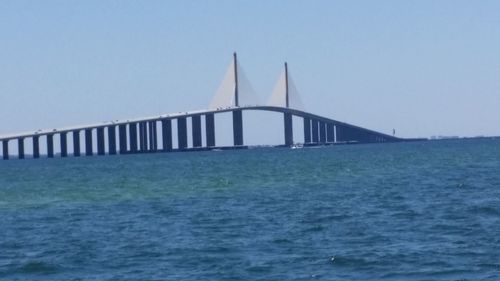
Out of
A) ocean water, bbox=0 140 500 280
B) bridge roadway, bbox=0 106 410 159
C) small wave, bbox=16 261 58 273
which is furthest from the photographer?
bridge roadway, bbox=0 106 410 159

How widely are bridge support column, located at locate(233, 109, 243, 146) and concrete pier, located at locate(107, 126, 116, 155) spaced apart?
36.5ft

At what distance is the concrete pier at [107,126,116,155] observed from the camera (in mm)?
108500

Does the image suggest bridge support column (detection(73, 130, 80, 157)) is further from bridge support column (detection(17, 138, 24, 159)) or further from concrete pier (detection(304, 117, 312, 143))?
concrete pier (detection(304, 117, 312, 143))

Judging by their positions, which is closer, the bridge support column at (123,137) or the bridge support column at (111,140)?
the bridge support column at (111,140)

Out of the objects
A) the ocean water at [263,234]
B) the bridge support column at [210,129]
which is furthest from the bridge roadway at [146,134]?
the ocean water at [263,234]

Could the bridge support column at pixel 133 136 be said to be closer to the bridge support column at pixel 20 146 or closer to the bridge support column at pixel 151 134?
the bridge support column at pixel 151 134

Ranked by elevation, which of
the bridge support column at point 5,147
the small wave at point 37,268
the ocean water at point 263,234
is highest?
the bridge support column at point 5,147

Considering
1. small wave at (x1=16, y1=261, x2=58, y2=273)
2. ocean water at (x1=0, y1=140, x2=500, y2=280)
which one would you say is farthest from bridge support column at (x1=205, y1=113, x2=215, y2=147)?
small wave at (x1=16, y1=261, x2=58, y2=273)

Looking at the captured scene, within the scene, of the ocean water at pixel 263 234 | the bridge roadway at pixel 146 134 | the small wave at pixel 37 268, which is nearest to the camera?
the ocean water at pixel 263 234

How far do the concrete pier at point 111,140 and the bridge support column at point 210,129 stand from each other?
27.8 feet

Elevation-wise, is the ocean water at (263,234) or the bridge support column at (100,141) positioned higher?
the bridge support column at (100,141)

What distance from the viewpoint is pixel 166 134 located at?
113 m

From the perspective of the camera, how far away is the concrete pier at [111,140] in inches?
4272

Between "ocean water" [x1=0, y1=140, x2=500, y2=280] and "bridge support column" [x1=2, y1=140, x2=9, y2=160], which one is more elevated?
"bridge support column" [x1=2, y1=140, x2=9, y2=160]
